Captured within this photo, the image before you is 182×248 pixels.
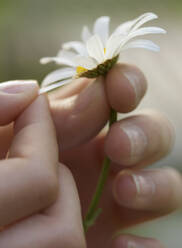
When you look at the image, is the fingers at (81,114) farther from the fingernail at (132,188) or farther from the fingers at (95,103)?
the fingernail at (132,188)

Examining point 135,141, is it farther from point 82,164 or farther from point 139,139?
point 82,164

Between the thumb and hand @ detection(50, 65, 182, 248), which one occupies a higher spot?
the thumb

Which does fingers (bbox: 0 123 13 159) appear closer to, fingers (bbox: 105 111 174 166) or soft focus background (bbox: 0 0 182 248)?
fingers (bbox: 105 111 174 166)

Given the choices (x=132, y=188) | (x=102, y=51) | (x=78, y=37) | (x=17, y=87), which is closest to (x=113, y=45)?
(x=102, y=51)

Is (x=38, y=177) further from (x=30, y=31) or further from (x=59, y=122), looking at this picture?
(x=30, y=31)

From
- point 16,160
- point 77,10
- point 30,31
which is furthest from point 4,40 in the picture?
point 16,160

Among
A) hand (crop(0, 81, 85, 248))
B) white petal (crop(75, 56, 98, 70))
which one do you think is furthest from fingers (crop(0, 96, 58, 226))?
white petal (crop(75, 56, 98, 70))
